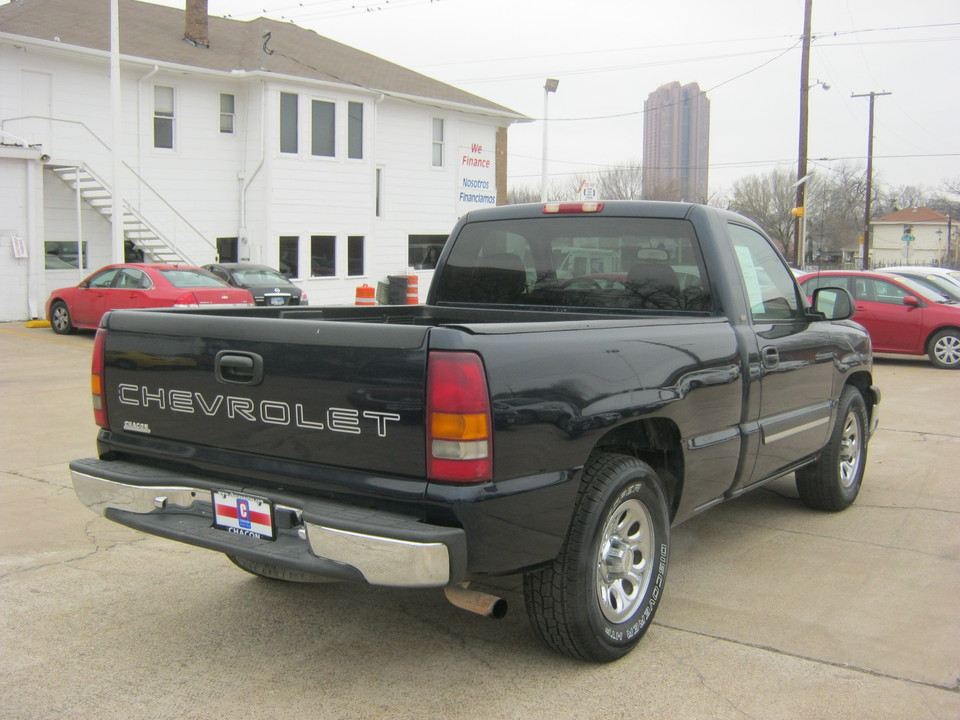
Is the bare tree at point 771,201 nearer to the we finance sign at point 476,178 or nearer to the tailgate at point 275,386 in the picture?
the we finance sign at point 476,178

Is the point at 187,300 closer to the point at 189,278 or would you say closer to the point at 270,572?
the point at 189,278

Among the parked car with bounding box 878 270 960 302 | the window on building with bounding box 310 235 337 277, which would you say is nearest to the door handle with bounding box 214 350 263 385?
the parked car with bounding box 878 270 960 302

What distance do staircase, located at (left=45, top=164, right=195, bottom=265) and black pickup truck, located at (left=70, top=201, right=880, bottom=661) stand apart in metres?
19.3

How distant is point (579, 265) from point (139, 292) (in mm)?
12750

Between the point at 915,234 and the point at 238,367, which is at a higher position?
the point at 915,234

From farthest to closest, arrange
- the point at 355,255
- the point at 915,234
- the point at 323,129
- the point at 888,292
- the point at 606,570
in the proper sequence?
the point at 915,234 → the point at 355,255 → the point at 323,129 → the point at 888,292 → the point at 606,570

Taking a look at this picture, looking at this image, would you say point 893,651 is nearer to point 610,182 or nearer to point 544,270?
point 544,270

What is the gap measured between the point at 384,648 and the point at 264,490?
3.17 feet

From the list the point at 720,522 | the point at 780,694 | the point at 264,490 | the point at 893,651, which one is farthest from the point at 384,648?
the point at 720,522

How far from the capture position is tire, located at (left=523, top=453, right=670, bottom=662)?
363 cm

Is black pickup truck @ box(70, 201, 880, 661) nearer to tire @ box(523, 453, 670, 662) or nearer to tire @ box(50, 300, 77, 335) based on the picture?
tire @ box(523, 453, 670, 662)

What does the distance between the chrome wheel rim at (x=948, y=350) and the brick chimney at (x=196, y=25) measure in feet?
68.7

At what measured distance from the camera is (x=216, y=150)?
25781 millimetres

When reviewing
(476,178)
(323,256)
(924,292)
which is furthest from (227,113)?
(924,292)
